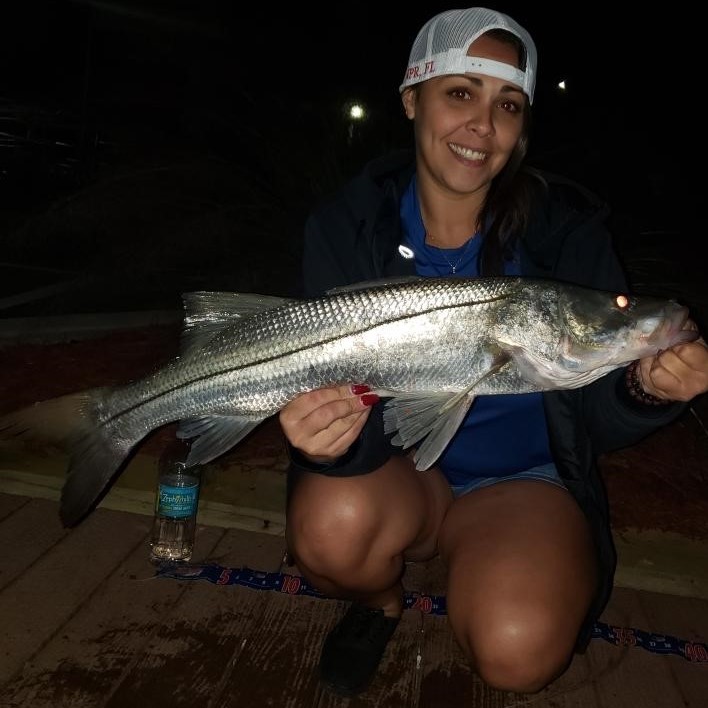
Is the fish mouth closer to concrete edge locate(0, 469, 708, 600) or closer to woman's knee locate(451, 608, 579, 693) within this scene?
woman's knee locate(451, 608, 579, 693)

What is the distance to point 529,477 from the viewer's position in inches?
112

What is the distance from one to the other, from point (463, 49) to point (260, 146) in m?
5.35

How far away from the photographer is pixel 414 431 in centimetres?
244

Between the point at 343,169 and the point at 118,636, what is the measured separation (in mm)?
5506

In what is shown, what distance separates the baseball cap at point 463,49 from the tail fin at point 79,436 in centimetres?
188

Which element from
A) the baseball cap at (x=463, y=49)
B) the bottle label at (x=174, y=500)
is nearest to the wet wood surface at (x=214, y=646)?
the bottle label at (x=174, y=500)

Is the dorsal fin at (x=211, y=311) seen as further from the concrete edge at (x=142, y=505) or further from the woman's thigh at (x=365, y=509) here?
the concrete edge at (x=142, y=505)

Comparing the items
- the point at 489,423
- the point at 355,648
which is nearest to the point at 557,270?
the point at 489,423

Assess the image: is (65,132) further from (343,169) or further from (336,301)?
(336,301)

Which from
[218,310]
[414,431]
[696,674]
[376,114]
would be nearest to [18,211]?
[376,114]

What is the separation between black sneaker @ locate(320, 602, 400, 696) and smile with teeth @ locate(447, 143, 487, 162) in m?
1.90

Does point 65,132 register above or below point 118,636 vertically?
above

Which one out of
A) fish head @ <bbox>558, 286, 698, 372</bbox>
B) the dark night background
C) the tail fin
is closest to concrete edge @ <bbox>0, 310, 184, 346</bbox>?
the dark night background

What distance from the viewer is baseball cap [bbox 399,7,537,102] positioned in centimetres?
264
